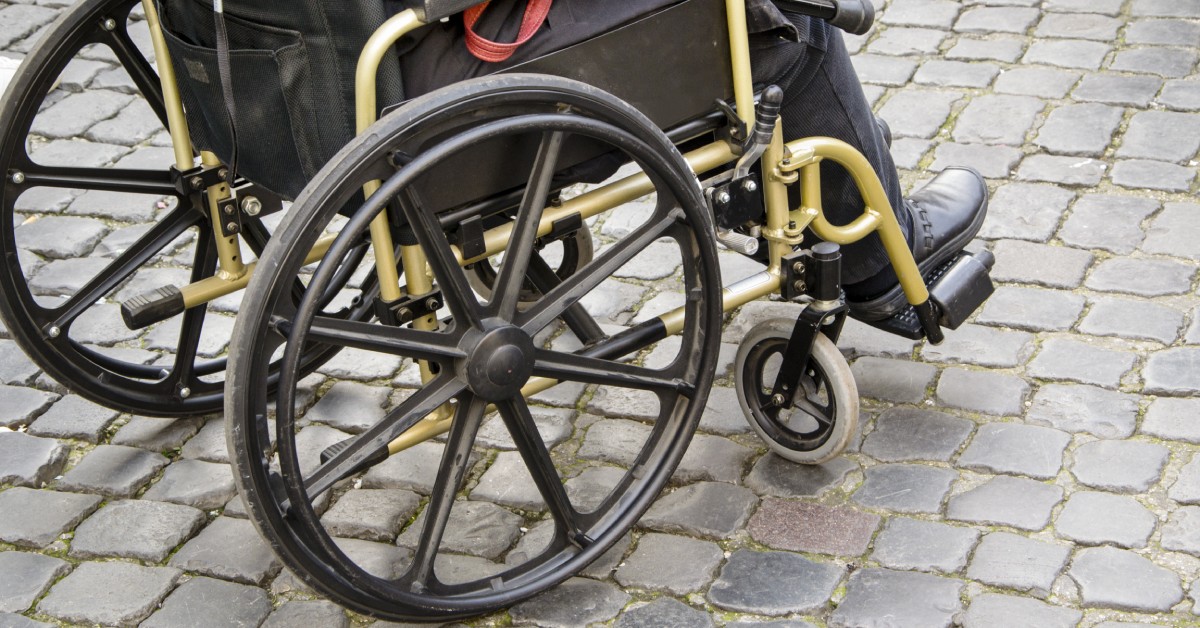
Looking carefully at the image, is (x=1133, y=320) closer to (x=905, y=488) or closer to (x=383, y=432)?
(x=905, y=488)

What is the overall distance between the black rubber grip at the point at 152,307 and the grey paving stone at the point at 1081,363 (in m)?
1.86

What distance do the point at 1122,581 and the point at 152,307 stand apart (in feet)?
6.15

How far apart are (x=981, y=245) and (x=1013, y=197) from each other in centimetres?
25

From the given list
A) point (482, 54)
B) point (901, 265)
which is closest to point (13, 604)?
point (482, 54)

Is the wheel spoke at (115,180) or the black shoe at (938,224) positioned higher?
the wheel spoke at (115,180)

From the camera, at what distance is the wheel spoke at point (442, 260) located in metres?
2.13

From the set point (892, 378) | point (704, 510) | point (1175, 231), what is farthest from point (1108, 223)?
point (704, 510)

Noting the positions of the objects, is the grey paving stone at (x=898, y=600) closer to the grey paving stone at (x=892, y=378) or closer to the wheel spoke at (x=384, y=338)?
the grey paving stone at (x=892, y=378)

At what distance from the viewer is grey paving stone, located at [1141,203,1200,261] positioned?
11.5 feet

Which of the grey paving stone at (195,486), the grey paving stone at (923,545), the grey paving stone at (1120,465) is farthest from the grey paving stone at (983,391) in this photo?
the grey paving stone at (195,486)

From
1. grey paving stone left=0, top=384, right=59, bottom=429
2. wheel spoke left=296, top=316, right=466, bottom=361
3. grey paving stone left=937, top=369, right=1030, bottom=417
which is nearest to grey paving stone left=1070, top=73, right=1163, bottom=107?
grey paving stone left=937, top=369, right=1030, bottom=417

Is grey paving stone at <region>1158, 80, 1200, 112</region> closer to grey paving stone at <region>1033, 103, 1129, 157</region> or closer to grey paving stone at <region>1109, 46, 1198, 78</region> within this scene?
grey paving stone at <region>1109, 46, 1198, 78</region>

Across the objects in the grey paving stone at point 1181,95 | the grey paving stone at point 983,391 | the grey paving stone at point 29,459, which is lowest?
the grey paving stone at point 1181,95

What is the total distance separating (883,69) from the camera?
4.50 meters
